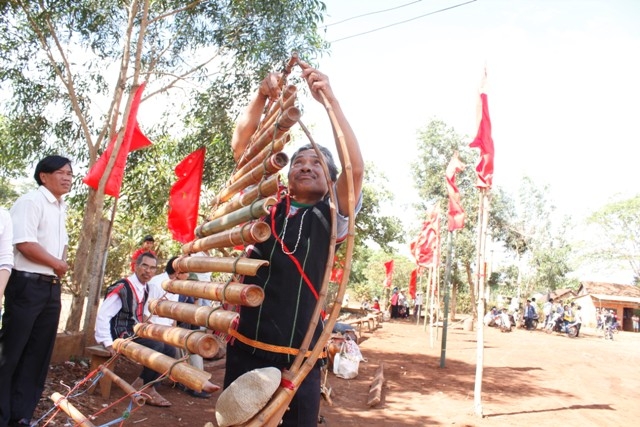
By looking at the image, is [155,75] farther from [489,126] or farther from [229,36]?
[489,126]

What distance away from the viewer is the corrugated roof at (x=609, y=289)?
38.1 metres

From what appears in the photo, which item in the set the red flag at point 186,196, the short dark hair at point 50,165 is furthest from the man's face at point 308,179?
the red flag at point 186,196

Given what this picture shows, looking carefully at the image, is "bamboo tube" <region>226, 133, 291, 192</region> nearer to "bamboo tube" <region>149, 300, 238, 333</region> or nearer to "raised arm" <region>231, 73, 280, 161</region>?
"raised arm" <region>231, 73, 280, 161</region>

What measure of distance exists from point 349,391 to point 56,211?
464 cm

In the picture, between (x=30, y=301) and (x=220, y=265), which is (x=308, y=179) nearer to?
(x=220, y=265)

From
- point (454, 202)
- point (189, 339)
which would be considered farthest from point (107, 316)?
point (454, 202)

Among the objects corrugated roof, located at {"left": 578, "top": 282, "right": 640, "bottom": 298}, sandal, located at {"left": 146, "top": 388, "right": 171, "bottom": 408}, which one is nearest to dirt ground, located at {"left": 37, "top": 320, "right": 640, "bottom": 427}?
sandal, located at {"left": 146, "top": 388, "right": 171, "bottom": 408}

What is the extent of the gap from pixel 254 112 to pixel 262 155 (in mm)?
492

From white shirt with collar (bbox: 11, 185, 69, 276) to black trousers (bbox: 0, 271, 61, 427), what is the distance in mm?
93

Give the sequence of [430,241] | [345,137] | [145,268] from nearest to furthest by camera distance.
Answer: [345,137], [145,268], [430,241]

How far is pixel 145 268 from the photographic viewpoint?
194 inches

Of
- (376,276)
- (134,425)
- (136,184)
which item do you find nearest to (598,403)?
(134,425)

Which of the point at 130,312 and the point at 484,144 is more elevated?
the point at 484,144

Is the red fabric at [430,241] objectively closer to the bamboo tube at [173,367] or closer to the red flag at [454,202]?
the red flag at [454,202]
